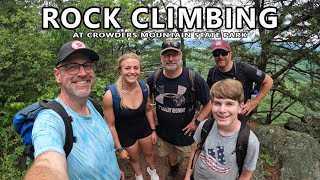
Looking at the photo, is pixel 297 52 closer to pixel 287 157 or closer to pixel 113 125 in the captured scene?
pixel 287 157

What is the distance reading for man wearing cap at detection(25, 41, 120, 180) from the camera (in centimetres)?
157

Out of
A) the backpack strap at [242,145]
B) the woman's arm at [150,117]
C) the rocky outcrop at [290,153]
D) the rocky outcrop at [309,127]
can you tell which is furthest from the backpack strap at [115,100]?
the rocky outcrop at [309,127]

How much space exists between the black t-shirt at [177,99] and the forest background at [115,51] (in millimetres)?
1230

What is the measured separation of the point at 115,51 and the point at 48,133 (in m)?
4.95

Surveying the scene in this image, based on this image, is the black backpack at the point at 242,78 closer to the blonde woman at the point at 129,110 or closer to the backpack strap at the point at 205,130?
the blonde woman at the point at 129,110

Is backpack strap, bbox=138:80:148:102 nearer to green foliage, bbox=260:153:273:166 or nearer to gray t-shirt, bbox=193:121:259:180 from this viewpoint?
gray t-shirt, bbox=193:121:259:180

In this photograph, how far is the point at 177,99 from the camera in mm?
3566

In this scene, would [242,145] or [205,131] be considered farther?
[205,131]

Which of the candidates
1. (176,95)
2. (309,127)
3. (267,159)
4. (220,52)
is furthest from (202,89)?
(309,127)

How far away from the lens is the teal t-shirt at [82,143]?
1.63 metres

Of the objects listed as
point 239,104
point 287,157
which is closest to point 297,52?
point 287,157

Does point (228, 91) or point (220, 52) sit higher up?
point (220, 52)

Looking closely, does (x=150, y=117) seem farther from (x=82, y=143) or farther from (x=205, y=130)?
(x=82, y=143)

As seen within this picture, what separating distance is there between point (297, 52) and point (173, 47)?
658 centimetres
